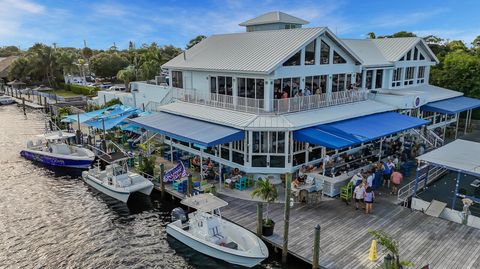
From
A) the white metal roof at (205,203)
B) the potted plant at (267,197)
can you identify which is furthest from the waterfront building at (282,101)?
the potted plant at (267,197)

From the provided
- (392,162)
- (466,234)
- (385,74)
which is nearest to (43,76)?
(385,74)

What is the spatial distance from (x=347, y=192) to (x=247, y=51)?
39.5ft

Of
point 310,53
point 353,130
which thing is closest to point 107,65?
point 310,53

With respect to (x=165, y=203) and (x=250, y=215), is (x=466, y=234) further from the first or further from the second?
(x=165, y=203)

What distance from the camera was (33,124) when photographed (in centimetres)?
4275

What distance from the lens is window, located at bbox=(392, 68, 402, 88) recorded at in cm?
3142

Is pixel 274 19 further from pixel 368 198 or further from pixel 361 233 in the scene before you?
pixel 361 233

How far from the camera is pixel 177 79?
2894 cm

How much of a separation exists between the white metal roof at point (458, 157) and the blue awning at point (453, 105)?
10161mm

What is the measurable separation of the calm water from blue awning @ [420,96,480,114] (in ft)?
71.4

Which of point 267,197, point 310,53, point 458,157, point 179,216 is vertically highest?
point 310,53

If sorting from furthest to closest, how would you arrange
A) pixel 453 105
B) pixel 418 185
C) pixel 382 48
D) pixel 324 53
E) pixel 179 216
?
pixel 382 48 → pixel 453 105 → pixel 324 53 → pixel 418 185 → pixel 179 216

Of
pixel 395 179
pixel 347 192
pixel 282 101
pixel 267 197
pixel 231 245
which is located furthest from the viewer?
pixel 282 101

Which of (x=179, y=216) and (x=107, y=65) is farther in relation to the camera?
(x=107, y=65)
